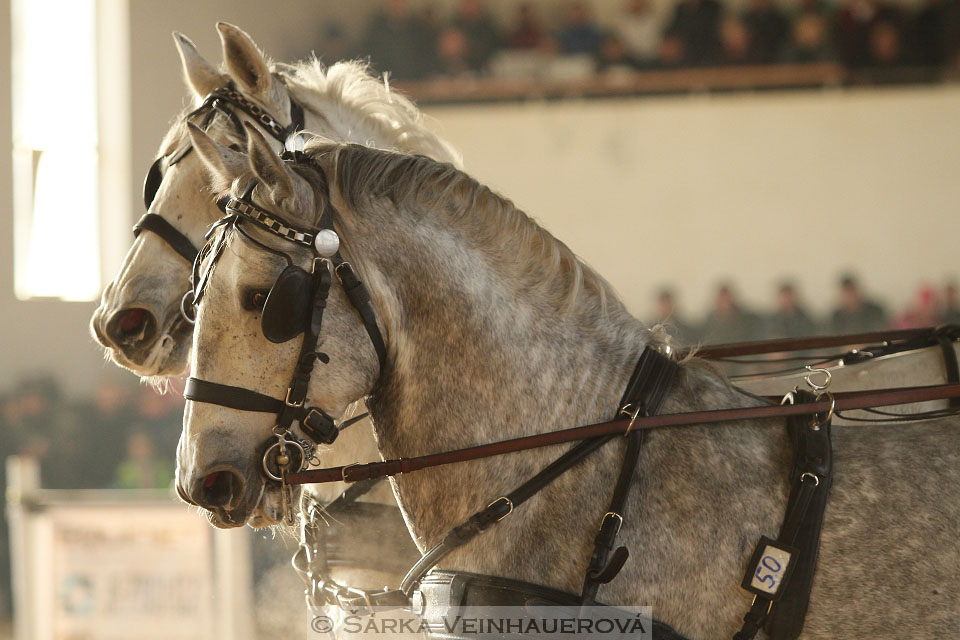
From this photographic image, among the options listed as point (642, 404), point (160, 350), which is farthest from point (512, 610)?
point (160, 350)

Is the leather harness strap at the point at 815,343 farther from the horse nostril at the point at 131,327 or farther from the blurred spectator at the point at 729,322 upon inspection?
the blurred spectator at the point at 729,322

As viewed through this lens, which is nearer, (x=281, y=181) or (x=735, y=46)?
(x=281, y=181)

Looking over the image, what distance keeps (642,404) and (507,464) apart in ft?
0.81

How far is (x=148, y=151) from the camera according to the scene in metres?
8.73

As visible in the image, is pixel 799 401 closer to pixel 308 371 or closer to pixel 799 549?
pixel 799 549

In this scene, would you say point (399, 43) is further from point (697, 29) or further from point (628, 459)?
point (628, 459)

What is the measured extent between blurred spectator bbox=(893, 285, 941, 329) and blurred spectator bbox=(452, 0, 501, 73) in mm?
4503

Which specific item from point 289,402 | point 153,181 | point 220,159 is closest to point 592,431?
point 289,402

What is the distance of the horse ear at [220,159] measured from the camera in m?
1.56

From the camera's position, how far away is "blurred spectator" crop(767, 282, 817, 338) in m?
7.92

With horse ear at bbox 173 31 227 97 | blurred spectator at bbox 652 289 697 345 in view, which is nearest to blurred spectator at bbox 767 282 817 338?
blurred spectator at bbox 652 289 697 345

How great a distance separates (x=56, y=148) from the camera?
8.12m

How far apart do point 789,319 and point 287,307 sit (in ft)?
23.4

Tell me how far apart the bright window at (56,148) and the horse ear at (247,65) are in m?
6.22
